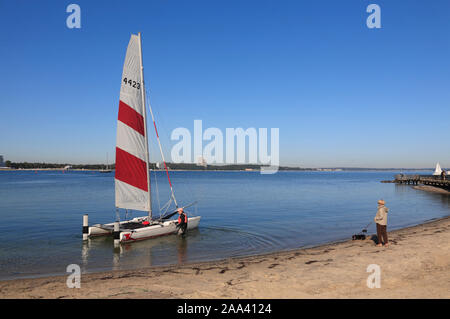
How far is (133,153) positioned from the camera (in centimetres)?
1745

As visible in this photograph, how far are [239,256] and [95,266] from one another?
5.82 meters

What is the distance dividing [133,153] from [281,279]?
434 inches

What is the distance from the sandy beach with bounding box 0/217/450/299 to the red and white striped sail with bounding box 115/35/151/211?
664 centimetres

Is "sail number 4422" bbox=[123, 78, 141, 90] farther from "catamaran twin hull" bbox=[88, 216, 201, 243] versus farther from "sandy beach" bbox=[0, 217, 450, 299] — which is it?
"sandy beach" bbox=[0, 217, 450, 299]

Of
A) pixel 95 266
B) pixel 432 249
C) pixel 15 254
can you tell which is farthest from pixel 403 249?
pixel 15 254

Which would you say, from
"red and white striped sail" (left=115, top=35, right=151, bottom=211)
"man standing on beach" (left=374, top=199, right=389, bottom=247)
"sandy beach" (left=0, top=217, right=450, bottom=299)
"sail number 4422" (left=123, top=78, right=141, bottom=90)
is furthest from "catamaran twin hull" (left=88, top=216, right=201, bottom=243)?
"man standing on beach" (left=374, top=199, right=389, bottom=247)

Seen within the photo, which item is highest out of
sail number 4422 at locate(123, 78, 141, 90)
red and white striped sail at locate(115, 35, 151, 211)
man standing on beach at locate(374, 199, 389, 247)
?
sail number 4422 at locate(123, 78, 141, 90)

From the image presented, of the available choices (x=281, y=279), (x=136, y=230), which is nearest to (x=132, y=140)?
(x=136, y=230)

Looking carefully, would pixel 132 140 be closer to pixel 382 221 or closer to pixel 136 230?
pixel 136 230

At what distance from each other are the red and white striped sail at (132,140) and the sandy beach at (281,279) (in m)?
6.64

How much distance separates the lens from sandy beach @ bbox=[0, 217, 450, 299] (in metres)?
8.13

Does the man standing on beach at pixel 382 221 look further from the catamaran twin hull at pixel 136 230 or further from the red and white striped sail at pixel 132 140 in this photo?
the red and white striped sail at pixel 132 140

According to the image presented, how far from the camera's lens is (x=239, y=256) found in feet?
46.8

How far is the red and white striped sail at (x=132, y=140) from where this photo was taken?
1698cm
